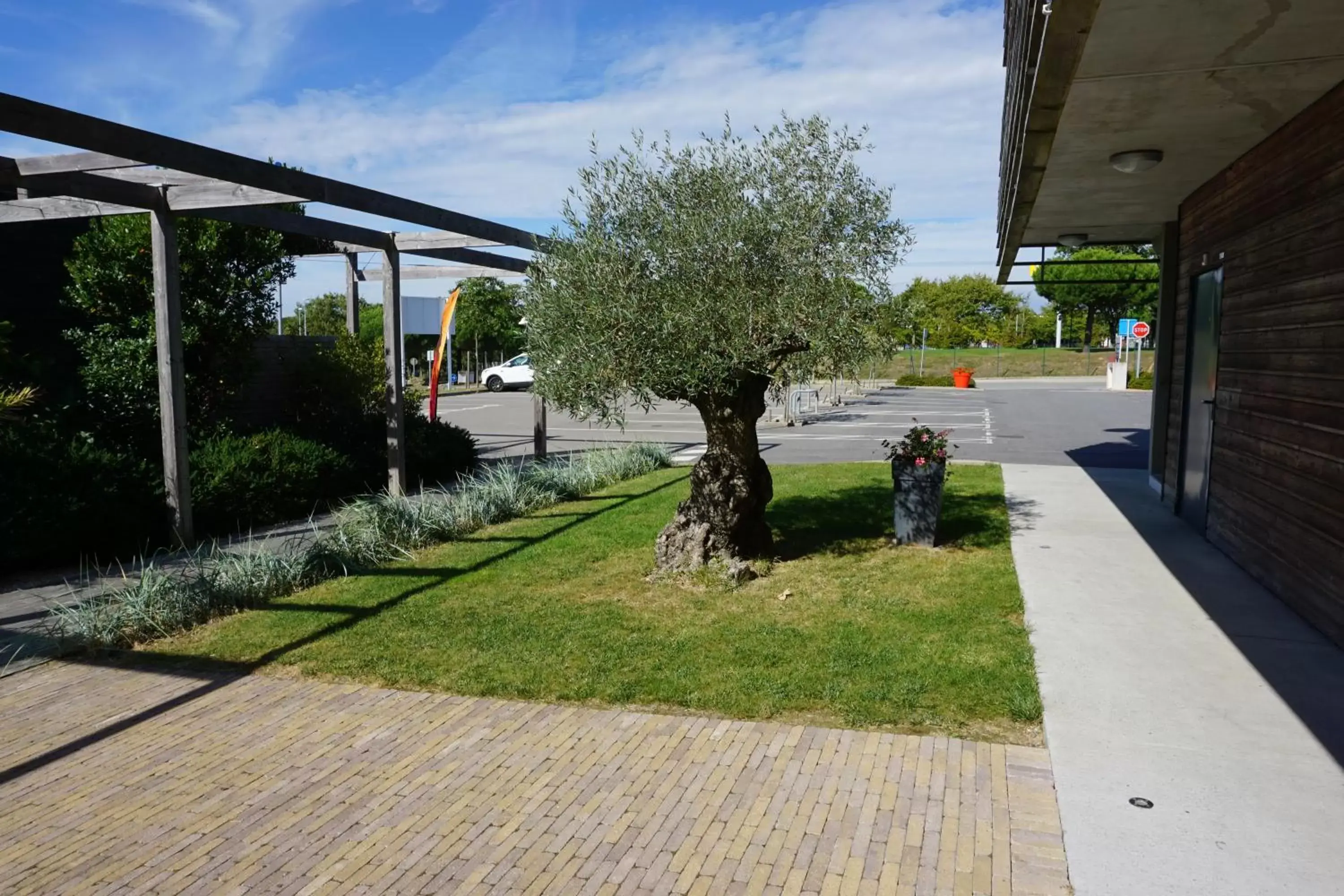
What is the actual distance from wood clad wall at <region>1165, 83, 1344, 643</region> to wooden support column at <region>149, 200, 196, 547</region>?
27.1 feet

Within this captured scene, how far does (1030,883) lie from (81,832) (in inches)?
136

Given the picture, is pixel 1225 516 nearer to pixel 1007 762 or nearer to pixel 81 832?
pixel 1007 762

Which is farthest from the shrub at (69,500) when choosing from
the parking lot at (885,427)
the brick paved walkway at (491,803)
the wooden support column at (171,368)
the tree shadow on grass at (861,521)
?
the tree shadow on grass at (861,521)

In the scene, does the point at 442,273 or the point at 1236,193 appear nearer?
the point at 1236,193

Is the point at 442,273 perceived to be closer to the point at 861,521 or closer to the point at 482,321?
the point at 861,521

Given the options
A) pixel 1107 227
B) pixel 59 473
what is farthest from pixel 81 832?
pixel 1107 227

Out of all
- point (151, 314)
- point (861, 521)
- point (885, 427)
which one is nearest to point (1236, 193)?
point (861, 521)

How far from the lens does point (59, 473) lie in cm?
739

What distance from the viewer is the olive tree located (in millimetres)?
6441

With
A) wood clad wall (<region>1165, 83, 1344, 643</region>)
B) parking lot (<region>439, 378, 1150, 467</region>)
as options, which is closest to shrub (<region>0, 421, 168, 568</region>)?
parking lot (<region>439, 378, 1150, 467</region>)

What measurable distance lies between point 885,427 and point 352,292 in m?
12.1

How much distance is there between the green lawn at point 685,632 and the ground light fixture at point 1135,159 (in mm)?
3107

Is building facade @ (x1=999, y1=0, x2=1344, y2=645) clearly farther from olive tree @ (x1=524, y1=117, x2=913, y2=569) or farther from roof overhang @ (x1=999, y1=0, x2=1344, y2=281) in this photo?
olive tree @ (x1=524, y1=117, x2=913, y2=569)

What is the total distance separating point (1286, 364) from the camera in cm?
627
